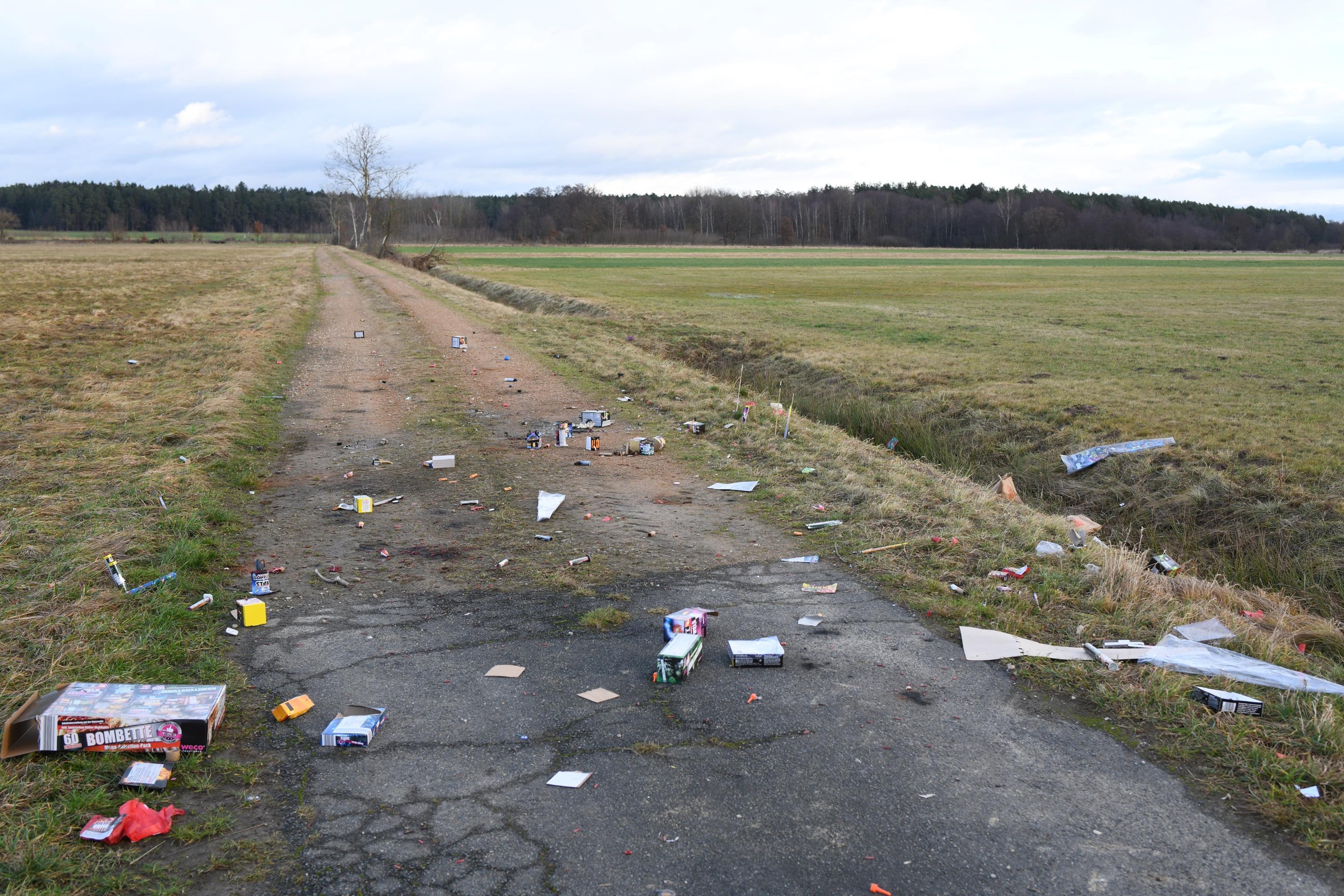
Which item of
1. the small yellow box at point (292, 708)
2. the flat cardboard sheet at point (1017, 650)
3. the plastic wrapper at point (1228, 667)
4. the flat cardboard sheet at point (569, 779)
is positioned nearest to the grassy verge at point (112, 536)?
the small yellow box at point (292, 708)

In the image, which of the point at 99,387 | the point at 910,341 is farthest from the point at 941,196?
the point at 99,387

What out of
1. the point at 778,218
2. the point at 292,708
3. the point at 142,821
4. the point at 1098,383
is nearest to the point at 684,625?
the point at 292,708

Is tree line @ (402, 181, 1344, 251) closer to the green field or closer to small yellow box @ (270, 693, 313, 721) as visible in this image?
the green field

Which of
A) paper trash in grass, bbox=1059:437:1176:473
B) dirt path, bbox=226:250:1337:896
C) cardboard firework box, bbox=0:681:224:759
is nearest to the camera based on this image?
dirt path, bbox=226:250:1337:896

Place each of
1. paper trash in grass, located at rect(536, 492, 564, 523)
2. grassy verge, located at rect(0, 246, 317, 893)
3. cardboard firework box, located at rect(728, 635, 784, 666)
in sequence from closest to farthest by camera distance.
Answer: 1. grassy verge, located at rect(0, 246, 317, 893)
2. cardboard firework box, located at rect(728, 635, 784, 666)
3. paper trash in grass, located at rect(536, 492, 564, 523)

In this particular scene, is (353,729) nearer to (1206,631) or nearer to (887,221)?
(1206,631)

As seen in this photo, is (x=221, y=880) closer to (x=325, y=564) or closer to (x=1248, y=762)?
(x=325, y=564)

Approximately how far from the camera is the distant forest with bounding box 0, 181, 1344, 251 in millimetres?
128625

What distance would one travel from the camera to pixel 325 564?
5719 mm

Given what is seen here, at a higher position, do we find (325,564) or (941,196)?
(941,196)

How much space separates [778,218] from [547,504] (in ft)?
463

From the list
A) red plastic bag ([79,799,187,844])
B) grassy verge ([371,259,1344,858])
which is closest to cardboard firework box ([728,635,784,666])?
grassy verge ([371,259,1344,858])

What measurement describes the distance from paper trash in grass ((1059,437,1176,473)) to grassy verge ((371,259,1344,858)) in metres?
1.76

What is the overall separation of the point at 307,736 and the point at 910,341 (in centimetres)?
1726
